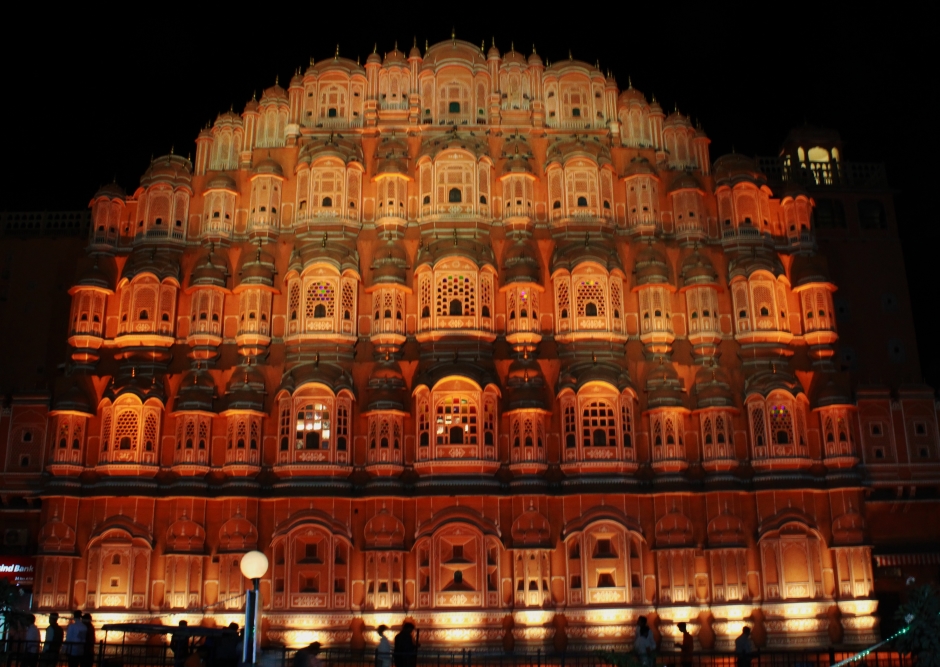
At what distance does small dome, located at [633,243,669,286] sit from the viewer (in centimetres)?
3531

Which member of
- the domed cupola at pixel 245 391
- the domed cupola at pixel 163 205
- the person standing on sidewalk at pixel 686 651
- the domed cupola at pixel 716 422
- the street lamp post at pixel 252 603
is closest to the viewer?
the street lamp post at pixel 252 603

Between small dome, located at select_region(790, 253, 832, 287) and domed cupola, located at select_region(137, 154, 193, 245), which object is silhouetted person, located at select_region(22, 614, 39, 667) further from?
small dome, located at select_region(790, 253, 832, 287)

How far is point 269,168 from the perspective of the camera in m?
36.7

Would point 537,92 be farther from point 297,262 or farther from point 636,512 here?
point 636,512

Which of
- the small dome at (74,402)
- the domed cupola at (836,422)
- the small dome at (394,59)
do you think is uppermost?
the small dome at (394,59)

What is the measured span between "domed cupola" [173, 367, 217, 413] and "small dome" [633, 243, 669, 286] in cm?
1622

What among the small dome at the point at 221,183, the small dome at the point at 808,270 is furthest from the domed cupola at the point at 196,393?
the small dome at the point at 808,270

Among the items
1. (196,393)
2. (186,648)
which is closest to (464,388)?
(196,393)

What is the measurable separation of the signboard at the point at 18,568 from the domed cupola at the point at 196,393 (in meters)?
9.80

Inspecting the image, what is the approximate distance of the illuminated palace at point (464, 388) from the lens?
106 ft

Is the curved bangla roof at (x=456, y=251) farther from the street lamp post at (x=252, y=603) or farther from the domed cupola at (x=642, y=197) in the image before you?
the street lamp post at (x=252, y=603)

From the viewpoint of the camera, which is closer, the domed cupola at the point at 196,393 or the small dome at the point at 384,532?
the small dome at the point at 384,532

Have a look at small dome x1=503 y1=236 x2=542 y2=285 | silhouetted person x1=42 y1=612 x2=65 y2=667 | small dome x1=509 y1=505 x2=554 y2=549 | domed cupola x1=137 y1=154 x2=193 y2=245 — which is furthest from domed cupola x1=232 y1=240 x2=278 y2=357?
silhouetted person x1=42 y1=612 x2=65 y2=667

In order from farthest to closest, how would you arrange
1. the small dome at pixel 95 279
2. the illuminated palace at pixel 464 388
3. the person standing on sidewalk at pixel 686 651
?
the small dome at pixel 95 279
the illuminated palace at pixel 464 388
the person standing on sidewalk at pixel 686 651
